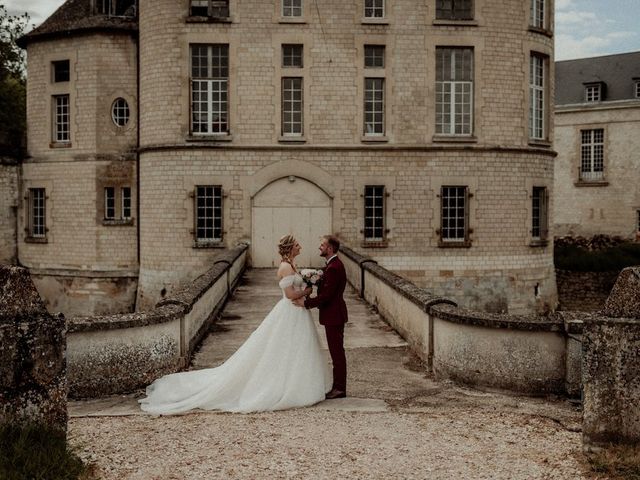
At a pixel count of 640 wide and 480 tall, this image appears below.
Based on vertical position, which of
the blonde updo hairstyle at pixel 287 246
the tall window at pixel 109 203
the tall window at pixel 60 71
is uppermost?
the tall window at pixel 60 71

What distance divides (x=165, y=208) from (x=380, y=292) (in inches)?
413

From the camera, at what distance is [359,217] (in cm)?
2252

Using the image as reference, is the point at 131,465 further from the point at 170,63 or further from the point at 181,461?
the point at 170,63

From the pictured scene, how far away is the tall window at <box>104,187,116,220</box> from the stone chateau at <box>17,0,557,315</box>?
1.38 meters

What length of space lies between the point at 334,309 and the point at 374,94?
15.7 metres

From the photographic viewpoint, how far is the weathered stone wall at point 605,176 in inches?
1563

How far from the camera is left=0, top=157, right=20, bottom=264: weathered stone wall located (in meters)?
25.5

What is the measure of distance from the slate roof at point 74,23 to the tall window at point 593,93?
85.4 feet

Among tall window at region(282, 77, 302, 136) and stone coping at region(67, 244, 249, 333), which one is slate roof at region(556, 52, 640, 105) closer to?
tall window at region(282, 77, 302, 136)

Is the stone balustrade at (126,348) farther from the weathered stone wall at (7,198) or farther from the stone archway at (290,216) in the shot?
the weathered stone wall at (7,198)

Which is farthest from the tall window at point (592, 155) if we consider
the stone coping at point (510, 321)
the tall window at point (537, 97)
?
the stone coping at point (510, 321)

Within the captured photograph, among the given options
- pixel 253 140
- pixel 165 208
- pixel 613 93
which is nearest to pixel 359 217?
pixel 253 140

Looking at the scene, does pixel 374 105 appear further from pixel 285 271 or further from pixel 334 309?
pixel 334 309

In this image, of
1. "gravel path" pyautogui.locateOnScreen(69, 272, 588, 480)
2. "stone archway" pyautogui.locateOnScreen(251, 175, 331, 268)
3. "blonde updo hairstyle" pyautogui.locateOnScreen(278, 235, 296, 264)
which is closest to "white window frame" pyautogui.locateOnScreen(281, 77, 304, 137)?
"stone archway" pyautogui.locateOnScreen(251, 175, 331, 268)
